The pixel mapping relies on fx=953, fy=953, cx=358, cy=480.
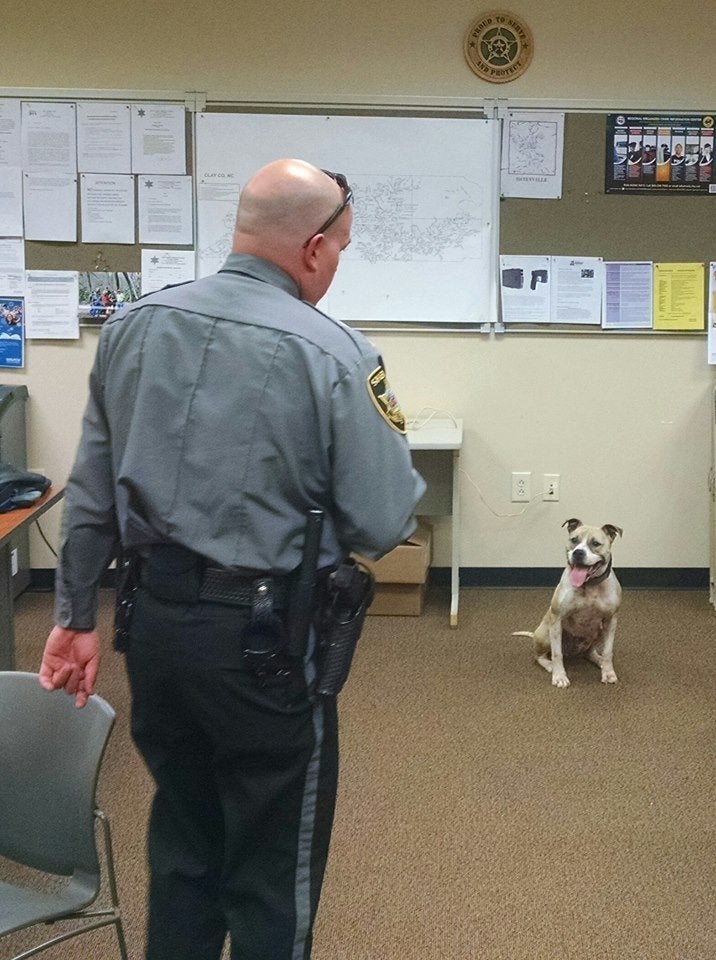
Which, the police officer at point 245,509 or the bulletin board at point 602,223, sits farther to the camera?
the bulletin board at point 602,223

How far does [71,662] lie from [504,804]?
1.42 metres

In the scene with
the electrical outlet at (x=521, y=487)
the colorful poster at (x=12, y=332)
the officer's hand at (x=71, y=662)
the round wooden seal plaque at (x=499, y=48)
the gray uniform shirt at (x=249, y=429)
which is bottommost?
the electrical outlet at (x=521, y=487)

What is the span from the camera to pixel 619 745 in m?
2.90

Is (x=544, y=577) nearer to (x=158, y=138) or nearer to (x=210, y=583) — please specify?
(x=158, y=138)

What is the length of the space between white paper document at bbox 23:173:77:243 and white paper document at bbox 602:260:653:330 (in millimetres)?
2333

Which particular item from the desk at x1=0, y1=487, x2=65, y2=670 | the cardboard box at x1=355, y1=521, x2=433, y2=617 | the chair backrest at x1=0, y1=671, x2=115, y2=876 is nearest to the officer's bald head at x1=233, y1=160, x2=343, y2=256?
the chair backrest at x1=0, y1=671, x2=115, y2=876

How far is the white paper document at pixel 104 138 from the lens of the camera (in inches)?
159

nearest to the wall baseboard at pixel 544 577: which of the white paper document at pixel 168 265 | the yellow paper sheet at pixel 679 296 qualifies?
the yellow paper sheet at pixel 679 296

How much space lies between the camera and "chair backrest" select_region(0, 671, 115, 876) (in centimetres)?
157

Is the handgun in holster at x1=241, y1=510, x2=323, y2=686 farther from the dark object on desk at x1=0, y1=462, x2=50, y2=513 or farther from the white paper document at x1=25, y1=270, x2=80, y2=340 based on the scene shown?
the white paper document at x1=25, y1=270, x2=80, y2=340

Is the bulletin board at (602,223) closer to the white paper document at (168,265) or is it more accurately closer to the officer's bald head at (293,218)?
the white paper document at (168,265)

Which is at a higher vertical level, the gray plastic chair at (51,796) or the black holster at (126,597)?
the black holster at (126,597)

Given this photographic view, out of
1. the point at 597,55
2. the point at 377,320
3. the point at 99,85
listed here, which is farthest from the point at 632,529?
the point at 99,85

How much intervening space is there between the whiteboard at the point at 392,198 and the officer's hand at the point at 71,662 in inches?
111
